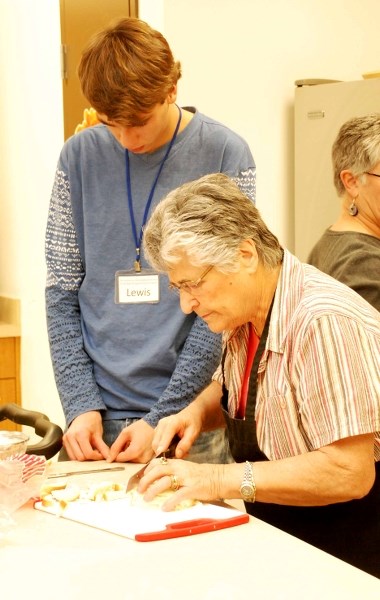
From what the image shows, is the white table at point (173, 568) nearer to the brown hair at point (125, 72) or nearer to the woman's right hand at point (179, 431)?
the woman's right hand at point (179, 431)

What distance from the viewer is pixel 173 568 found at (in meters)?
1.26

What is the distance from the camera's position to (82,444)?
6.14 feet

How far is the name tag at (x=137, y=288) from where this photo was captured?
1.97 metres

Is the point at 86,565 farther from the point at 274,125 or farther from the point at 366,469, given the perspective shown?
the point at 274,125

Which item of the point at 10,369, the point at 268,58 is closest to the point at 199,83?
the point at 268,58

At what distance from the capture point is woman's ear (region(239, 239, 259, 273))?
1.56 meters

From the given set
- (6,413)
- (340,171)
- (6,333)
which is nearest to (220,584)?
(6,413)

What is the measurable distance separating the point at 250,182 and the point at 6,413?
2.56 feet

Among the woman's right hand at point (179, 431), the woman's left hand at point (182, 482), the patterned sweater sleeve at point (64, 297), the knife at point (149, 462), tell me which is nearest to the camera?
the woman's left hand at point (182, 482)

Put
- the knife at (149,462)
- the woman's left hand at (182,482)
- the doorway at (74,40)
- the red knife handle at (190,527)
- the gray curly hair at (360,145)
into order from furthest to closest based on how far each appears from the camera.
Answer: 1. the doorway at (74,40)
2. the gray curly hair at (360,145)
3. the knife at (149,462)
4. the woman's left hand at (182,482)
5. the red knife handle at (190,527)

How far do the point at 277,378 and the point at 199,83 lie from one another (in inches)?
96.1

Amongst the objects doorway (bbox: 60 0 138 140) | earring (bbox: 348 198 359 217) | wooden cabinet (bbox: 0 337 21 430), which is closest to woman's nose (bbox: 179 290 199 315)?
earring (bbox: 348 198 359 217)

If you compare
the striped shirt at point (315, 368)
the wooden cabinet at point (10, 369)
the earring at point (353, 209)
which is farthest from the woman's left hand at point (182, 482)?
the wooden cabinet at point (10, 369)

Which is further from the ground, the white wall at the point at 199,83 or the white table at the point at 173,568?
the white wall at the point at 199,83
